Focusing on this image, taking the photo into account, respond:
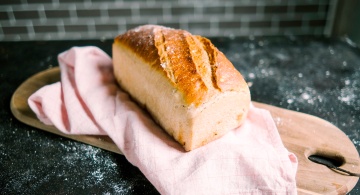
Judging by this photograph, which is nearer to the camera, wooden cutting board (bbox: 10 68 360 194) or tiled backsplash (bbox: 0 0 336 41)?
wooden cutting board (bbox: 10 68 360 194)

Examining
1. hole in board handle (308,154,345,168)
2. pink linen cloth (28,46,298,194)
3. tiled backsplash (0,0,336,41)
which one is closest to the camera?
pink linen cloth (28,46,298,194)

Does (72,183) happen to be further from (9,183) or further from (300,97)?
(300,97)

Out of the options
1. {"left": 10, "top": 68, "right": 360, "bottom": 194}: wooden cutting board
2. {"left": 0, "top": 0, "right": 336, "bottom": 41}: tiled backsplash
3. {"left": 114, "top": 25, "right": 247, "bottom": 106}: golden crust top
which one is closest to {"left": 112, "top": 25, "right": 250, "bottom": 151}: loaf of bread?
{"left": 114, "top": 25, "right": 247, "bottom": 106}: golden crust top

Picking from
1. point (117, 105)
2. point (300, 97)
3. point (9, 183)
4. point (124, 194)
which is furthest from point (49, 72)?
point (300, 97)

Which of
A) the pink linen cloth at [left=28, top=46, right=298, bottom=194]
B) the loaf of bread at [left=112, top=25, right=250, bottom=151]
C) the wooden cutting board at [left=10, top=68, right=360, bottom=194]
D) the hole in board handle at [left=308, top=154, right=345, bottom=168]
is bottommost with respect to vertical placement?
the hole in board handle at [left=308, top=154, right=345, bottom=168]

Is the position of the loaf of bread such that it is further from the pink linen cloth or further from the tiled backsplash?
the tiled backsplash

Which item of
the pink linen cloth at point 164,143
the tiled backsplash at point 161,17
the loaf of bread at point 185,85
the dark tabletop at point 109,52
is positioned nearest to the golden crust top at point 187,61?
the loaf of bread at point 185,85

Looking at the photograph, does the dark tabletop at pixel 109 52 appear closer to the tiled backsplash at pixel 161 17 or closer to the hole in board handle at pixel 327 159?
the hole in board handle at pixel 327 159

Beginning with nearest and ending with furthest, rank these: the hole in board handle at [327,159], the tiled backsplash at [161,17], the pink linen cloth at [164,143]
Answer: the pink linen cloth at [164,143], the hole in board handle at [327,159], the tiled backsplash at [161,17]
